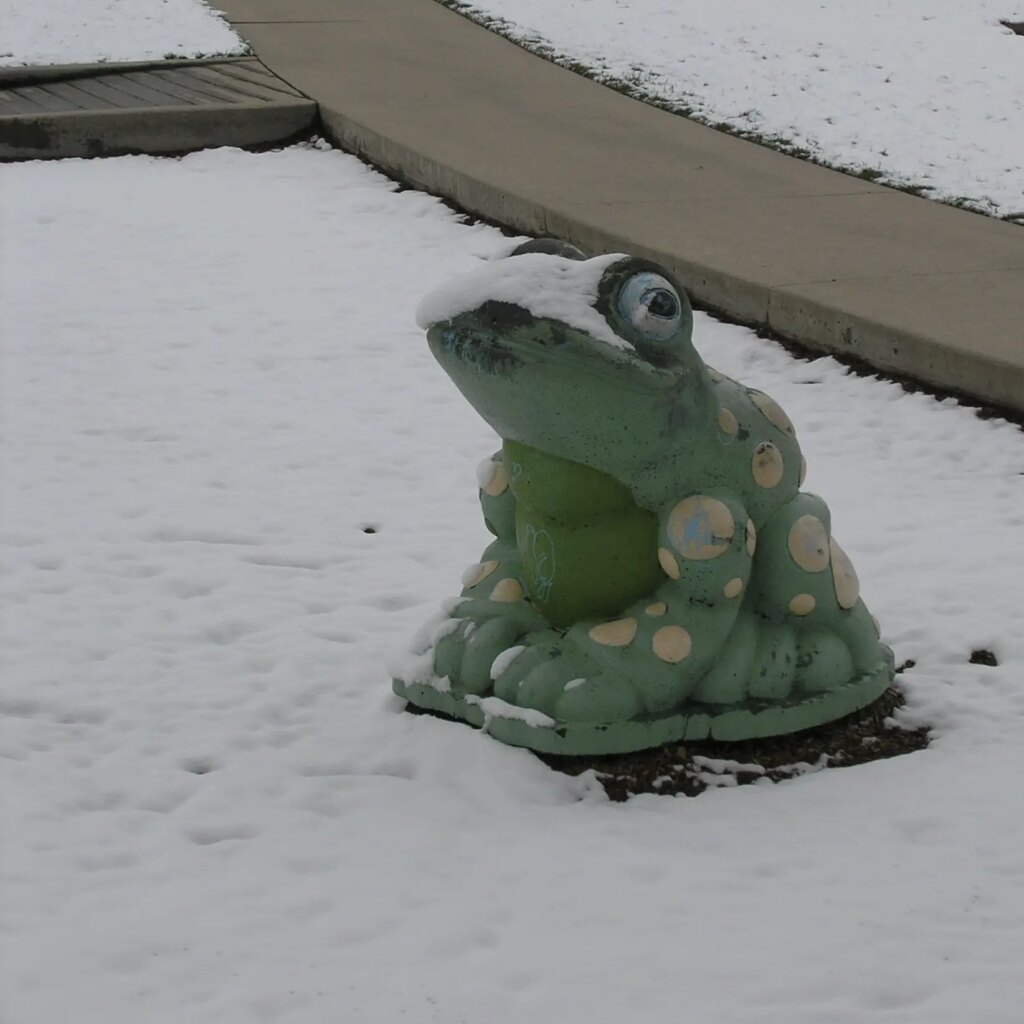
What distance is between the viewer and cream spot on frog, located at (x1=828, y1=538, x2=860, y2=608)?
3.91m

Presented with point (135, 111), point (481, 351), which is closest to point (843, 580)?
point (481, 351)

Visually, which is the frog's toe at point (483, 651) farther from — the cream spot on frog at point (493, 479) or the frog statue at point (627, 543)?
the cream spot on frog at point (493, 479)

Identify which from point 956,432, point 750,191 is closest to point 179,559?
point 956,432

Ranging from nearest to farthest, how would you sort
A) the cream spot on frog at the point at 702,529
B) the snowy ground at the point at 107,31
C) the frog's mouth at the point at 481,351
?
1. the frog's mouth at the point at 481,351
2. the cream spot on frog at the point at 702,529
3. the snowy ground at the point at 107,31

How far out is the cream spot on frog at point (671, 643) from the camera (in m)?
3.71

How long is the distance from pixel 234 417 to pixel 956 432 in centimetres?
266

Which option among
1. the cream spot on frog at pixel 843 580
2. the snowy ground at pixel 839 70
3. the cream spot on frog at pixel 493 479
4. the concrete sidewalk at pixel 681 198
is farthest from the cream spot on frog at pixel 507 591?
the snowy ground at pixel 839 70

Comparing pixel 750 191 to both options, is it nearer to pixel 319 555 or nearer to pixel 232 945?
pixel 319 555

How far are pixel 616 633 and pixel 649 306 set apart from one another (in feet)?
2.37

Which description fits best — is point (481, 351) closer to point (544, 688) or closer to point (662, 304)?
point (662, 304)

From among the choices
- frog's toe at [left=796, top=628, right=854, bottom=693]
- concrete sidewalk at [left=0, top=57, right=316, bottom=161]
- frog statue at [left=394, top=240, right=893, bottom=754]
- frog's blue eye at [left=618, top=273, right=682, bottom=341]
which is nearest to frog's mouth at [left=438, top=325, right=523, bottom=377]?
frog statue at [left=394, top=240, right=893, bottom=754]

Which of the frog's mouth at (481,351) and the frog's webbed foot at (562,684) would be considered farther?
the frog's webbed foot at (562,684)

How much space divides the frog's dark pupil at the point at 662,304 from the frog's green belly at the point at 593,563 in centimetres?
45

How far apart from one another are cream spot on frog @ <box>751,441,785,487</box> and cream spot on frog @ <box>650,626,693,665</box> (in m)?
0.39
